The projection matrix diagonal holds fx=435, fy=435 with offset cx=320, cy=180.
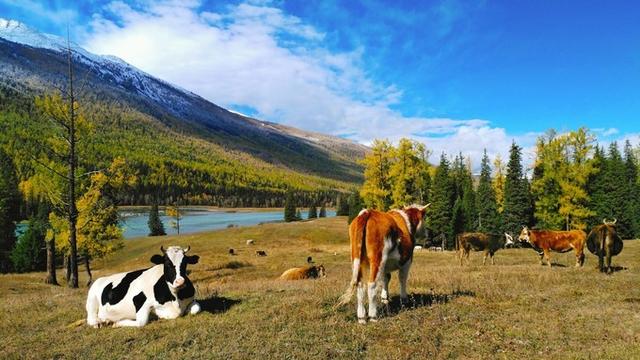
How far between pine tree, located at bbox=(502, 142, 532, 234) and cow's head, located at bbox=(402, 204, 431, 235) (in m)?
58.3

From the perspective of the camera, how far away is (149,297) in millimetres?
10852

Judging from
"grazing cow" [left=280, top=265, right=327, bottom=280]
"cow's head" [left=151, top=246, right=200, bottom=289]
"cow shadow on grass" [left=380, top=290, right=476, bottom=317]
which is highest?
"cow's head" [left=151, top=246, right=200, bottom=289]

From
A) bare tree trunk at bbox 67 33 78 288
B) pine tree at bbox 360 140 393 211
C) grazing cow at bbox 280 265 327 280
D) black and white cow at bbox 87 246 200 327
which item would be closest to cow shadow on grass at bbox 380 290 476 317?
black and white cow at bbox 87 246 200 327

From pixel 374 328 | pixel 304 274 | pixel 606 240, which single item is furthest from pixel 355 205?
pixel 374 328

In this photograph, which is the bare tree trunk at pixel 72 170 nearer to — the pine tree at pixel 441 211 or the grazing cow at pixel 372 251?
the grazing cow at pixel 372 251

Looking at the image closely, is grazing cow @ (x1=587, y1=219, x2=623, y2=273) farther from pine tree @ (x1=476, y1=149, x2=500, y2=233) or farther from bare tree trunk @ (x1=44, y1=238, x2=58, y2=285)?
pine tree @ (x1=476, y1=149, x2=500, y2=233)

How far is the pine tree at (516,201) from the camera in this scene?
63.9 meters

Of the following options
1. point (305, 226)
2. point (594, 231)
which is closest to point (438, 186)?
point (305, 226)

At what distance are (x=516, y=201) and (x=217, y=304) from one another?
201ft

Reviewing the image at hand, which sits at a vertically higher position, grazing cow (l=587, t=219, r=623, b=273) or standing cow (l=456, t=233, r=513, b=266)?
grazing cow (l=587, t=219, r=623, b=273)

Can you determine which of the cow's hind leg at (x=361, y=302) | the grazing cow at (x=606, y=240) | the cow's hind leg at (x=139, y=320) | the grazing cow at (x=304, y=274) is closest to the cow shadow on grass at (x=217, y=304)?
the cow's hind leg at (x=139, y=320)

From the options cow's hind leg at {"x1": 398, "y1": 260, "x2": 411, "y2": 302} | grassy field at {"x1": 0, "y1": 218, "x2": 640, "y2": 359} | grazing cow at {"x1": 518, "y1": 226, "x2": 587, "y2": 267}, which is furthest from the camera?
grazing cow at {"x1": 518, "y1": 226, "x2": 587, "y2": 267}

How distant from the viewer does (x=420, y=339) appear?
855cm

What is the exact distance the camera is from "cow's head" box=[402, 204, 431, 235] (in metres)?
11.2
